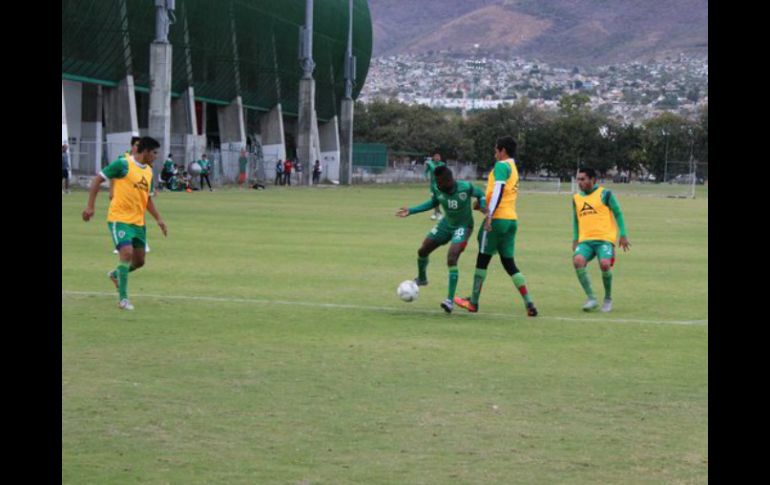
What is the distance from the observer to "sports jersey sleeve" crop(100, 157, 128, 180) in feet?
52.1

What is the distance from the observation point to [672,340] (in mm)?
14172

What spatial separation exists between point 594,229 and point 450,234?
214 cm

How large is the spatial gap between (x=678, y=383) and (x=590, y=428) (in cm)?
243

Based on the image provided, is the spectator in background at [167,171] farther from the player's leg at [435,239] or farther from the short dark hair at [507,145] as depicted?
the short dark hair at [507,145]

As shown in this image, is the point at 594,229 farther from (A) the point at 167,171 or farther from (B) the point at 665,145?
(B) the point at 665,145

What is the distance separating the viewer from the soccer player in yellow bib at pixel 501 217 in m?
15.7

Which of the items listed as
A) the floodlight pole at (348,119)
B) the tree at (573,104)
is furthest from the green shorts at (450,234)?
the tree at (573,104)

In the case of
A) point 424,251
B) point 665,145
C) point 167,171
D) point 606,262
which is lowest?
point 606,262

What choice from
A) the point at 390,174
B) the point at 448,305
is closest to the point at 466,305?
the point at 448,305

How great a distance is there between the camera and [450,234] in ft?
54.0
